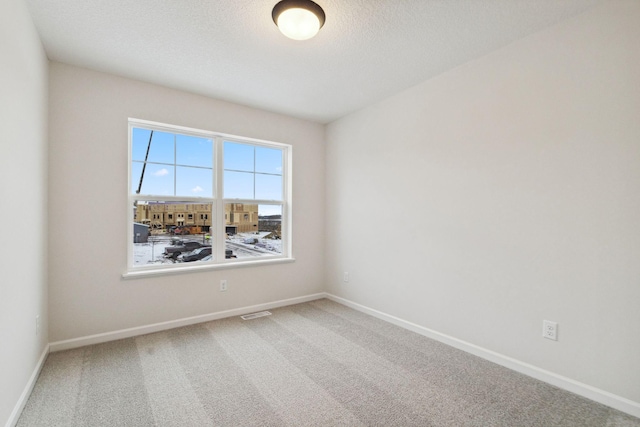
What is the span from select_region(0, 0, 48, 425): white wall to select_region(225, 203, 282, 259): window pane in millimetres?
1669

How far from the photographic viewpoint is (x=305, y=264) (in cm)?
405

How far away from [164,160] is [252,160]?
40.0 inches

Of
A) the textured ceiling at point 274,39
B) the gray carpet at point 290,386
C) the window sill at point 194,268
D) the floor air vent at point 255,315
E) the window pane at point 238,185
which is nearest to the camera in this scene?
the gray carpet at point 290,386

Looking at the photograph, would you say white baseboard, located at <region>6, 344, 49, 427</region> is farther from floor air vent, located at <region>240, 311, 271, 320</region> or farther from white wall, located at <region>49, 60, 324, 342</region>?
floor air vent, located at <region>240, 311, 271, 320</region>

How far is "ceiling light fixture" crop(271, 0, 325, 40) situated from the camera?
178 cm

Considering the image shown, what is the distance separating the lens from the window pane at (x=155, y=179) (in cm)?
297

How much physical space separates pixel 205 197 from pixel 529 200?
10.2 ft

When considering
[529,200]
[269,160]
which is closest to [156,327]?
[269,160]

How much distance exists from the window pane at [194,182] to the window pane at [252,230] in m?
0.32

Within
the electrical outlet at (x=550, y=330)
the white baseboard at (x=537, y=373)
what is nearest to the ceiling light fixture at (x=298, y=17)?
the electrical outlet at (x=550, y=330)

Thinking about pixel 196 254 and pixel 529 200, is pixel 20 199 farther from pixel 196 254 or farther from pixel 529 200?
pixel 529 200

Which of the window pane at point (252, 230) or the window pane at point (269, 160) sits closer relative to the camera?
the window pane at point (252, 230)

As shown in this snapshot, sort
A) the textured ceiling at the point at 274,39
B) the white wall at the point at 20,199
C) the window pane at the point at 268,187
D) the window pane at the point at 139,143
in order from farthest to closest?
the window pane at the point at 268,187 < the window pane at the point at 139,143 < the textured ceiling at the point at 274,39 < the white wall at the point at 20,199

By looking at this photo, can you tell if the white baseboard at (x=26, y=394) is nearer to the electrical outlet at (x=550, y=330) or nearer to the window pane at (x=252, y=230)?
the window pane at (x=252, y=230)
